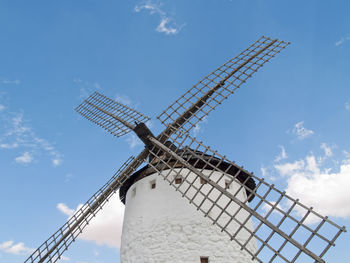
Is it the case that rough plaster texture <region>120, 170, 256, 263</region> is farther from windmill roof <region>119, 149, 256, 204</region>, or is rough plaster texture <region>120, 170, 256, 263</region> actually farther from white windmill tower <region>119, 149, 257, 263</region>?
windmill roof <region>119, 149, 256, 204</region>

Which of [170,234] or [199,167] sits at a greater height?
[199,167]

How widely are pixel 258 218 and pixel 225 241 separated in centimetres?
191

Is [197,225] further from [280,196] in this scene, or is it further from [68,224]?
[68,224]

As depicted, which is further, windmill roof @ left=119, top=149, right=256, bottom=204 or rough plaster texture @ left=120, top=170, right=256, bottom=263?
windmill roof @ left=119, top=149, right=256, bottom=204

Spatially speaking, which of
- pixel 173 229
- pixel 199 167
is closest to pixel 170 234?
pixel 173 229

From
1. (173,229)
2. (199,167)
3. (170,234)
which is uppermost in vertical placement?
(199,167)

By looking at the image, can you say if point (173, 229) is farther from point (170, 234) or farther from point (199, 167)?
point (199, 167)

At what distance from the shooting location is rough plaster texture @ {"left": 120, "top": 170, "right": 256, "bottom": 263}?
700cm

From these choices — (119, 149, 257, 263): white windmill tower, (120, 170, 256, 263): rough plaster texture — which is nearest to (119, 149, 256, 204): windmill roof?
(119, 149, 257, 263): white windmill tower

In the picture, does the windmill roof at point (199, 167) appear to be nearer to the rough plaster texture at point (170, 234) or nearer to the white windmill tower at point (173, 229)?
the white windmill tower at point (173, 229)

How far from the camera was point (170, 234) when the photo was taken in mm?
7340

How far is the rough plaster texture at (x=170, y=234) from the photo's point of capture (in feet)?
23.0

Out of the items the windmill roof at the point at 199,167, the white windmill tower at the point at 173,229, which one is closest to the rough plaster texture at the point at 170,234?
the white windmill tower at the point at 173,229

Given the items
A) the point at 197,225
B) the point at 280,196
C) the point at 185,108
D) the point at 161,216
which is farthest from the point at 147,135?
the point at 280,196
